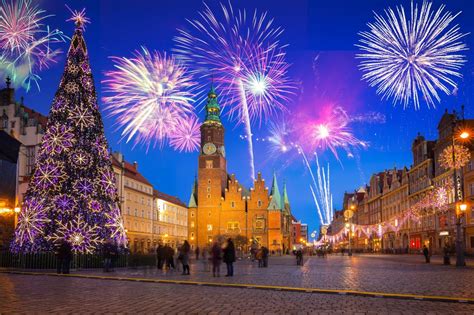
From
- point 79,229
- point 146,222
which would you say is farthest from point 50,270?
point 146,222

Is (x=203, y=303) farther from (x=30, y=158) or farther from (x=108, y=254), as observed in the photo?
(x=30, y=158)

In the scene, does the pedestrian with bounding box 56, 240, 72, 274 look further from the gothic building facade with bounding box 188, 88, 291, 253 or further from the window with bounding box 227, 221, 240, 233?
the window with bounding box 227, 221, 240, 233

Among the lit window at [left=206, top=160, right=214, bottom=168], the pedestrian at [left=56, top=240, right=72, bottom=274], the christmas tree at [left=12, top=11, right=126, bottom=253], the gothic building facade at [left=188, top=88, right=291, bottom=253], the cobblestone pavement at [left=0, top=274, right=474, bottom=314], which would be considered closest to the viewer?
the cobblestone pavement at [left=0, top=274, right=474, bottom=314]

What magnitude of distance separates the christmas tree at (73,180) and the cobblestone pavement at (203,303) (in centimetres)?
1235

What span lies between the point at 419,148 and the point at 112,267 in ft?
182

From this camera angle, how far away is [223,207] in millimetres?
100750

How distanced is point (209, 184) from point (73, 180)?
73.2 m

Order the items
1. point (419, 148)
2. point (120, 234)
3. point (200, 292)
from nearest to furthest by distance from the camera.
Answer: point (200, 292)
point (120, 234)
point (419, 148)

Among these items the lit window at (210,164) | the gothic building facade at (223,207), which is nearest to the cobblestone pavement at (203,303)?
the gothic building facade at (223,207)

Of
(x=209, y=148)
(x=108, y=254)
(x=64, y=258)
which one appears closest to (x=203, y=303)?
(x=64, y=258)

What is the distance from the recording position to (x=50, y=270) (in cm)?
2634

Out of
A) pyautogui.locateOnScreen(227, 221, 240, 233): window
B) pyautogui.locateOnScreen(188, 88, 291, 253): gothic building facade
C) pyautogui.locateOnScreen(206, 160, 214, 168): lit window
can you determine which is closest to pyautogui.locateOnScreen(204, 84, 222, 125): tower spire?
pyautogui.locateOnScreen(188, 88, 291, 253): gothic building facade

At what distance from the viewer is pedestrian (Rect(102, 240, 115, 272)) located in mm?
25203

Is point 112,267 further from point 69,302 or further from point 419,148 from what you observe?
point 419,148
